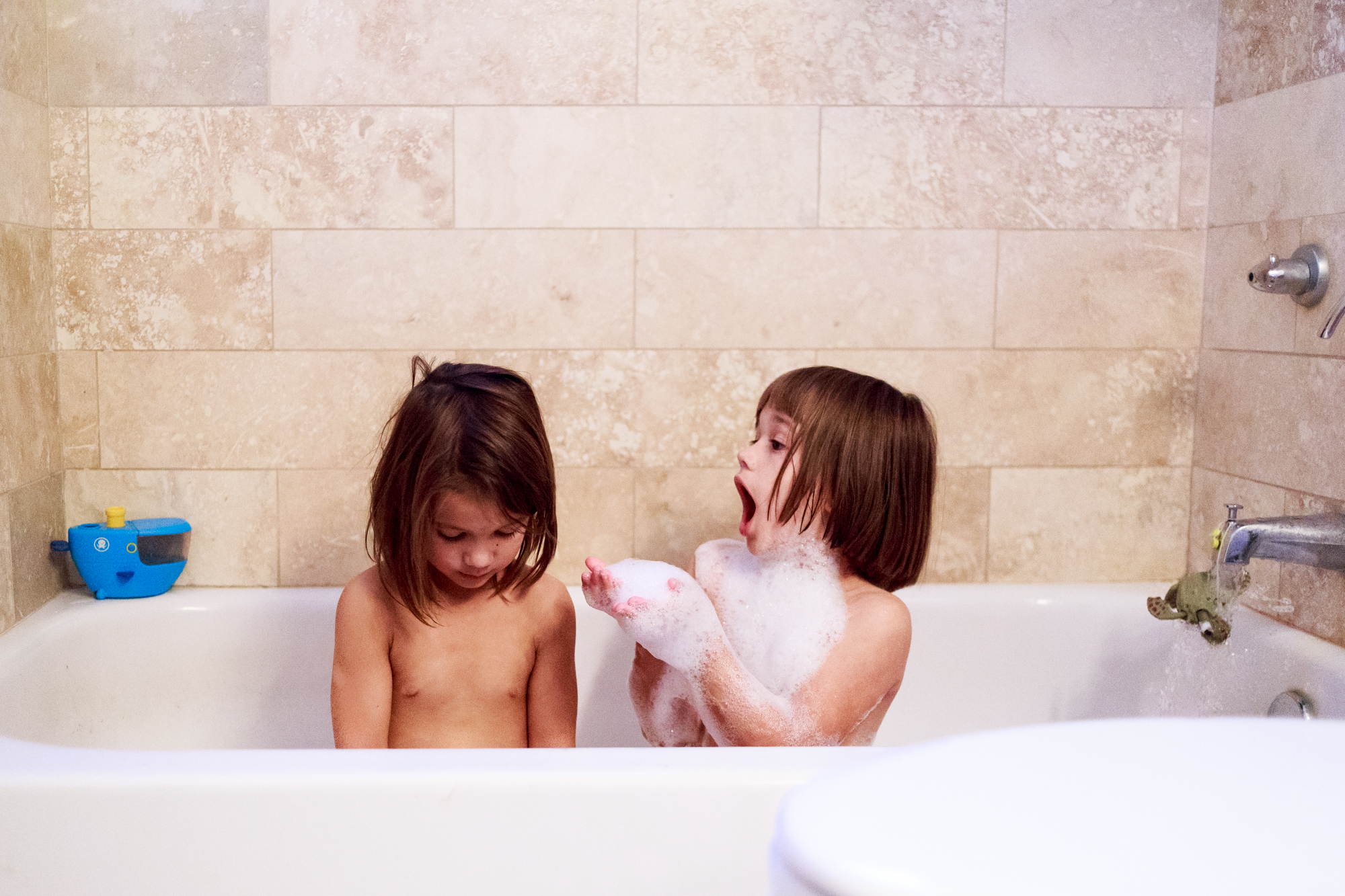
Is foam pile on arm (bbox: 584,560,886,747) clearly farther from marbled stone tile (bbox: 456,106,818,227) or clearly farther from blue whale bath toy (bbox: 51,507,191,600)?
blue whale bath toy (bbox: 51,507,191,600)

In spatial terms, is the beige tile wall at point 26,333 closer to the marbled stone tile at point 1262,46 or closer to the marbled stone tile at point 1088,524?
the marbled stone tile at point 1088,524

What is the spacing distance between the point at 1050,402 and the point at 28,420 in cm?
150

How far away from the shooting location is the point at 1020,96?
1768 mm

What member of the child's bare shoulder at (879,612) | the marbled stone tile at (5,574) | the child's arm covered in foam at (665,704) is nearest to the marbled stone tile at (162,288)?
the marbled stone tile at (5,574)

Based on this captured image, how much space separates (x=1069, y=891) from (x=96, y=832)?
768 millimetres

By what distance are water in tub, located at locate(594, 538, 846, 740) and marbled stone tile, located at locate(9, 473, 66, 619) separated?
89 centimetres

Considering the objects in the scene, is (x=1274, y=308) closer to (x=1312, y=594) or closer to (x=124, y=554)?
(x=1312, y=594)

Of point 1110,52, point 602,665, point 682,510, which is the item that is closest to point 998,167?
point 1110,52

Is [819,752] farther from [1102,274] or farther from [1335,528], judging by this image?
[1102,274]

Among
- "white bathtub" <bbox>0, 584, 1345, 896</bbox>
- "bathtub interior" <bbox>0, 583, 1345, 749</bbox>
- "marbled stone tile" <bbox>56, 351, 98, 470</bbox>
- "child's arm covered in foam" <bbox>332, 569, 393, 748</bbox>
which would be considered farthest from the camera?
"marbled stone tile" <bbox>56, 351, 98, 470</bbox>

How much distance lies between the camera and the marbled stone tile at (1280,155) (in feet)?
4.90

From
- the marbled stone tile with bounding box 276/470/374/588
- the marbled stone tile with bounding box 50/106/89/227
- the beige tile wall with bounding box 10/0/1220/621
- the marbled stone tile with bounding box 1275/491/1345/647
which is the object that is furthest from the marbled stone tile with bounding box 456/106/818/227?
the marbled stone tile with bounding box 1275/491/1345/647

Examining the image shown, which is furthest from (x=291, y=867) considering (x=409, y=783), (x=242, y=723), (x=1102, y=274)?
→ (x=1102, y=274)

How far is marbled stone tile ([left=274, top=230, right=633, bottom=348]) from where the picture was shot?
69.0 inches
